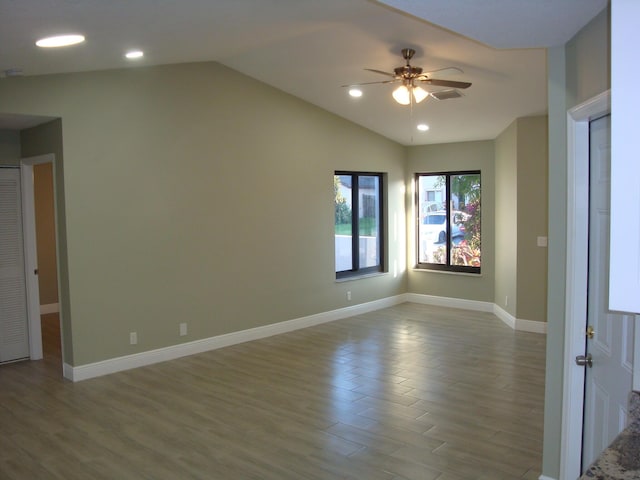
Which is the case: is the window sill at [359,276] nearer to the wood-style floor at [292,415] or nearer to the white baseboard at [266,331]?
the white baseboard at [266,331]

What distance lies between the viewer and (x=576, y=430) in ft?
9.09

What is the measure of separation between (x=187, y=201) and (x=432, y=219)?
4.47 meters

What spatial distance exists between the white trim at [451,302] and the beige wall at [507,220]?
9.0 inches

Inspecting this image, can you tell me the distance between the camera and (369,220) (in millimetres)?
8500

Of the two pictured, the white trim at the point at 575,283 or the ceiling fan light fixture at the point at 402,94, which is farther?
the ceiling fan light fixture at the point at 402,94

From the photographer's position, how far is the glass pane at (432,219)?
869 cm

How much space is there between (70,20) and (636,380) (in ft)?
11.2

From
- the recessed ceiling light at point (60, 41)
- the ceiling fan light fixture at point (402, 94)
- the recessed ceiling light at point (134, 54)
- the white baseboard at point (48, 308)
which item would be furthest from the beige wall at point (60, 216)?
the white baseboard at point (48, 308)

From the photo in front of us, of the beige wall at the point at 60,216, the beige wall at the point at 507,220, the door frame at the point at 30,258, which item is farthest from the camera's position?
the beige wall at the point at 507,220

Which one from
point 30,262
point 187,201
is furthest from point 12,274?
point 187,201

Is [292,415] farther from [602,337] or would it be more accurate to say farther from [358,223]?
[358,223]

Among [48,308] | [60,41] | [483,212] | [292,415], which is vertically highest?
[60,41]

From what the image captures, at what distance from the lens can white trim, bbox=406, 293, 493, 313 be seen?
26.7 ft

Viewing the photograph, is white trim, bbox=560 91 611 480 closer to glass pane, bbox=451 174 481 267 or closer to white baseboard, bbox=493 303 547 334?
white baseboard, bbox=493 303 547 334
